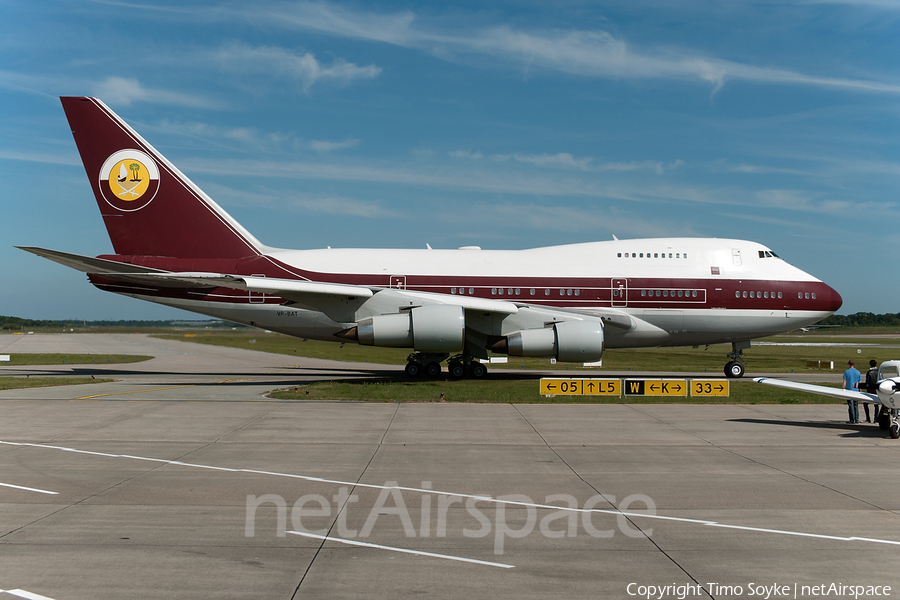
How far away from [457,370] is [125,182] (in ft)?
52.5

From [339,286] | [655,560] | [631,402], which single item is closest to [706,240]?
[631,402]

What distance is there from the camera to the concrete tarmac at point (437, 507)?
562cm

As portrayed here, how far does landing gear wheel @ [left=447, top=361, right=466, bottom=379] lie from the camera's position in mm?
25766

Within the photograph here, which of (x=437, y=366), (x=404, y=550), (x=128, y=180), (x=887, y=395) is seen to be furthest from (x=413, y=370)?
(x=404, y=550)

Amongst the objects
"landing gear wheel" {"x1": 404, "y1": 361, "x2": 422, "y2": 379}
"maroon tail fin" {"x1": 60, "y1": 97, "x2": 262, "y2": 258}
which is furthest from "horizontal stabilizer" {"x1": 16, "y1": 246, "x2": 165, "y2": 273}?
"landing gear wheel" {"x1": 404, "y1": 361, "x2": 422, "y2": 379}

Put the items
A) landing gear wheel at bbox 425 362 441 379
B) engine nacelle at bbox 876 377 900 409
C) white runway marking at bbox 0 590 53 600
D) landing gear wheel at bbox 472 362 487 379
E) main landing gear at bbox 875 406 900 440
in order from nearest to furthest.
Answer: white runway marking at bbox 0 590 53 600
engine nacelle at bbox 876 377 900 409
main landing gear at bbox 875 406 900 440
landing gear wheel at bbox 425 362 441 379
landing gear wheel at bbox 472 362 487 379

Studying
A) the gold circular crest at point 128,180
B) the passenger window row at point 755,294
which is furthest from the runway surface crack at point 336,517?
the passenger window row at point 755,294

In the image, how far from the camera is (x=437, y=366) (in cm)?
2530

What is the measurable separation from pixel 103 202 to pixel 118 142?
8.52ft

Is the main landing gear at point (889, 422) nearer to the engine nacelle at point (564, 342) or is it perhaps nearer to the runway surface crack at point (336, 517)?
the engine nacelle at point (564, 342)

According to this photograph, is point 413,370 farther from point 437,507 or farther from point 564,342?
point 437,507

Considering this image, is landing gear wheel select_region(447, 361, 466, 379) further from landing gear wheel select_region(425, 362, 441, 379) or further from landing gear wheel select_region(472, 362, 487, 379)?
landing gear wheel select_region(425, 362, 441, 379)

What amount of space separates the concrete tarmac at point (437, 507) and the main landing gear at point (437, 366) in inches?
381

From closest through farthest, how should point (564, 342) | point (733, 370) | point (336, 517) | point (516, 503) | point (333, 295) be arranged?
point (336, 517) < point (516, 503) < point (564, 342) < point (333, 295) < point (733, 370)
